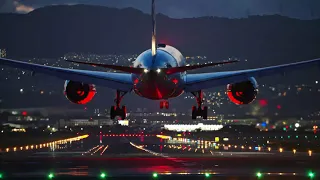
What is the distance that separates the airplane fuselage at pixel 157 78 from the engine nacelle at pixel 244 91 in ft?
19.2

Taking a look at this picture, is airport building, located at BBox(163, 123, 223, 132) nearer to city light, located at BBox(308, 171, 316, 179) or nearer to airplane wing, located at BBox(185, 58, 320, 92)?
airplane wing, located at BBox(185, 58, 320, 92)

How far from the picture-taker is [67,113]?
103375 mm

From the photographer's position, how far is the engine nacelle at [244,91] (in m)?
68.2

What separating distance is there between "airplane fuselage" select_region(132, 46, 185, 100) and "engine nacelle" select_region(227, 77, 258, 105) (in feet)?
19.2

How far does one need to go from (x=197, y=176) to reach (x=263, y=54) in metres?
114

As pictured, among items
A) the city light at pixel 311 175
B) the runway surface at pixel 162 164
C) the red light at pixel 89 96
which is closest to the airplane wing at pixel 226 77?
the runway surface at pixel 162 164

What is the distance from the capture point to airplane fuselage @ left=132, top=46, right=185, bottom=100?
197ft

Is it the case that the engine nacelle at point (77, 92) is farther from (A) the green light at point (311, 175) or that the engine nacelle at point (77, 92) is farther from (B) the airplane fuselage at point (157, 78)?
(A) the green light at point (311, 175)

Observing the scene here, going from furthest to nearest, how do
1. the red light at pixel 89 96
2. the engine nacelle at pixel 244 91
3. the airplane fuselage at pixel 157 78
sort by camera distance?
1. the red light at pixel 89 96
2. the engine nacelle at pixel 244 91
3. the airplane fuselage at pixel 157 78

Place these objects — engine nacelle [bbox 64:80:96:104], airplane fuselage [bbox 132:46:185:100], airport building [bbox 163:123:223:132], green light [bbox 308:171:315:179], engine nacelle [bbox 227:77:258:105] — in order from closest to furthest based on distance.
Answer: green light [bbox 308:171:315:179]
airplane fuselage [bbox 132:46:185:100]
engine nacelle [bbox 227:77:258:105]
engine nacelle [bbox 64:80:96:104]
airport building [bbox 163:123:223:132]

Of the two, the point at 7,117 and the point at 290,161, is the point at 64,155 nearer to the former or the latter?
the point at 290,161

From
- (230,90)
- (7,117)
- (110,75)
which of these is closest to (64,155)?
(110,75)

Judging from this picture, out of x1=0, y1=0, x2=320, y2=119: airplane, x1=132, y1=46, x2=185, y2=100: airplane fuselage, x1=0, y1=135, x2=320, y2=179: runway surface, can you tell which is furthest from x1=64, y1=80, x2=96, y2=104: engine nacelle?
x1=132, y1=46, x2=185, y2=100: airplane fuselage

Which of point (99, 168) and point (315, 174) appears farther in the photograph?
point (99, 168)
